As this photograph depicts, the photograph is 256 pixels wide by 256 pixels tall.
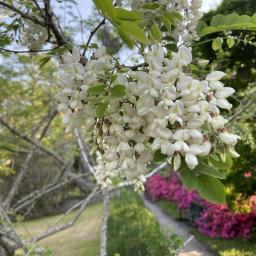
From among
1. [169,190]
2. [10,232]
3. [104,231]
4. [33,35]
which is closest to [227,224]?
[104,231]

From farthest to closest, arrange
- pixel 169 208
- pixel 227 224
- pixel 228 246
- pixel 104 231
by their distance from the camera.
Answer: pixel 169 208 < pixel 227 224 < pixel 228 246 < pixel 104 231

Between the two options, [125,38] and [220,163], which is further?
[220,163]

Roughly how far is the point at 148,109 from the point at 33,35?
4.82 feet

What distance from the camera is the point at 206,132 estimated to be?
102cm

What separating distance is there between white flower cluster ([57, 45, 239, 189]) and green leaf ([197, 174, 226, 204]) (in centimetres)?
6

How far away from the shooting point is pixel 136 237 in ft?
18.4

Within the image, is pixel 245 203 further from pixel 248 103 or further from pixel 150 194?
pixel 150 194

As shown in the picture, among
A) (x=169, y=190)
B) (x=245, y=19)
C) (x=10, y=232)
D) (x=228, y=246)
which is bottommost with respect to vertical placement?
(x=169, y=190)

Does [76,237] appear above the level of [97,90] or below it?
below

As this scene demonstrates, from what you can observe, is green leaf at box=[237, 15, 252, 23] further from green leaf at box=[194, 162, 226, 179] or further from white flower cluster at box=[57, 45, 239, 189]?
green leaf at box=[194, 162, 226, 179]

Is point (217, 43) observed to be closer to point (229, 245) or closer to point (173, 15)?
point (173, 15)

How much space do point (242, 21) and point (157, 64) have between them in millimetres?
299

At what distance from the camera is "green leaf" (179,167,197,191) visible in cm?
100

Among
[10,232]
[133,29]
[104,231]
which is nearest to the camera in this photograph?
[133,29]
